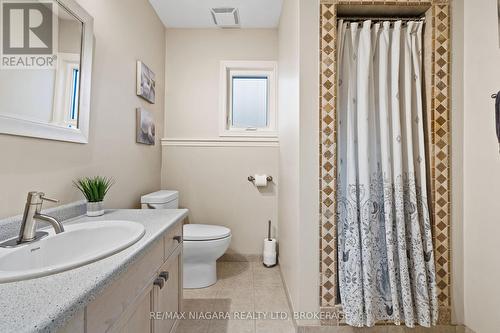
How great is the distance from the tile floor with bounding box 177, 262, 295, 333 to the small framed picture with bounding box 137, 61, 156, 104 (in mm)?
1662

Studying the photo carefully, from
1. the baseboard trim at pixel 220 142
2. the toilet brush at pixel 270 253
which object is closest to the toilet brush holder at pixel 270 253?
the toilet brush at pixel 270 253

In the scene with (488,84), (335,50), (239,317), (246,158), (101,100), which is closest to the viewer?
(488,84)

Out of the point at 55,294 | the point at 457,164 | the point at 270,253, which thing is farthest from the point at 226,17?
the point at 55,294

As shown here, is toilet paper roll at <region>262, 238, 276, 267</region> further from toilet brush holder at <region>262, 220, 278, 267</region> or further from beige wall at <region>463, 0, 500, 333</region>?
beige wall at <region>463, 0, 500, 333</region>

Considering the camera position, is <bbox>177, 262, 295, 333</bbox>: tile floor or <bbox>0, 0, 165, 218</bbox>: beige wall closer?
<bbox>0, 0, 165, 218</bbox>: beige wall

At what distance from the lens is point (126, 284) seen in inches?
31.6

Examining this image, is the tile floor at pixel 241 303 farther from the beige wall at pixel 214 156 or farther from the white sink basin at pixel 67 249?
the white sink basin at pixel 67 249

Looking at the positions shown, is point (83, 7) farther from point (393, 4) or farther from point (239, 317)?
point (239, 317)

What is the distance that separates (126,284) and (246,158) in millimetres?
1841

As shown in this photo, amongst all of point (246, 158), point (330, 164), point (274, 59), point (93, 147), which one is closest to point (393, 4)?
point (330, 164)

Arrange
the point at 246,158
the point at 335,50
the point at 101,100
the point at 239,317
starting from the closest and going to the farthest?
the point at 335,50 → the point at 101,100 → the point at 239,317 → the point at 246,158

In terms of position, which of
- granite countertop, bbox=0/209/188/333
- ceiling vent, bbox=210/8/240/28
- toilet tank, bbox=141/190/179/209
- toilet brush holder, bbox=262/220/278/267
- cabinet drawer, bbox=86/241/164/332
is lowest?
toilet brush holder, bbox=262/220/278/267

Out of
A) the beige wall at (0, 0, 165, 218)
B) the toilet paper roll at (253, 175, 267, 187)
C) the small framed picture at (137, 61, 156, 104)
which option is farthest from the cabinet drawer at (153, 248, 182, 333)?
the small framed picture at (137, 61, 156, 104)

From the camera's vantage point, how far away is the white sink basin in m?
0.65
